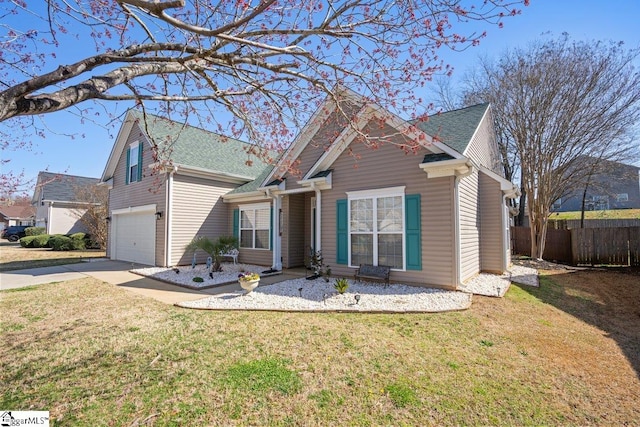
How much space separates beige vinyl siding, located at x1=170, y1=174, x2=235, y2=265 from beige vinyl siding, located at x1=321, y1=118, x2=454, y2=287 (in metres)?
6.43

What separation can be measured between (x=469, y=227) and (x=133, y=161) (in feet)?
49.7

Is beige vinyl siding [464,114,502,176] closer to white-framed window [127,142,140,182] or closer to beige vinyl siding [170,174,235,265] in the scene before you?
beige vinyl siding [170,174,235,265]

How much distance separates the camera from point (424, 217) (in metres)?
8.23

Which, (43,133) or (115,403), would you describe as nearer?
(115,403)

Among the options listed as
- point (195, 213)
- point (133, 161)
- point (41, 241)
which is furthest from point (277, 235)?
point (41, 241)

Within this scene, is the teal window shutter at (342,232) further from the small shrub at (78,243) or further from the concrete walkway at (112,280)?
the small shrub at (78,243)

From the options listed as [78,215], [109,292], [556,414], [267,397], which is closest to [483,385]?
[556,414]

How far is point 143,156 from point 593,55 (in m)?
21.5

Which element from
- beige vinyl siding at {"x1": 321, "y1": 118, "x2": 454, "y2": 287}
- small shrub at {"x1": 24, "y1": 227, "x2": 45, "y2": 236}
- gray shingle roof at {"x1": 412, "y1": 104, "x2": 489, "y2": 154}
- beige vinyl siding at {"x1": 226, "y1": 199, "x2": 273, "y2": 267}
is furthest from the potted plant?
small shrub at {"x1": 24, "y1": 227, "x2": 45, "y2": 236}

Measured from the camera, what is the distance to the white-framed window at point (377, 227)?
8664mm

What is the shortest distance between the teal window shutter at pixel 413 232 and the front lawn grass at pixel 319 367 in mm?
2081

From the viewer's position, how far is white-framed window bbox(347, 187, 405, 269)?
866 cm

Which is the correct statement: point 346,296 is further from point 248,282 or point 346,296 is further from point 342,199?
point 342,199

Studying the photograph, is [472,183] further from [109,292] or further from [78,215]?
[78,215]
